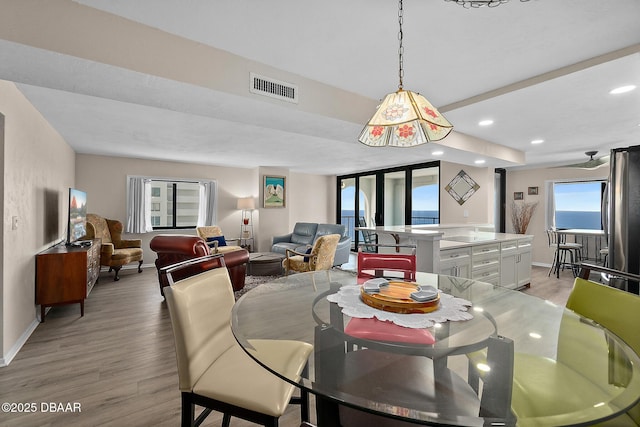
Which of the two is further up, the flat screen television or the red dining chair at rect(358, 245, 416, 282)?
the flat screen television

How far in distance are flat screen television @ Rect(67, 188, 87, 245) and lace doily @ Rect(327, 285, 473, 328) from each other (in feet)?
12.5

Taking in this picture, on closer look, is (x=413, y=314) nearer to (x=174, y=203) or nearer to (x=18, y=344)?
Answer: (x=18, y=344)

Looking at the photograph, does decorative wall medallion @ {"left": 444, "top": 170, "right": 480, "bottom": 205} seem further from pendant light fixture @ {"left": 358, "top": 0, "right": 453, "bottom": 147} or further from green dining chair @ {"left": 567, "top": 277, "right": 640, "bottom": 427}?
green dining chair @ {"left": 567, "top": 277, "right": 640, "bottom": 427}

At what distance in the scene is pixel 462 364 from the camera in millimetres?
1464

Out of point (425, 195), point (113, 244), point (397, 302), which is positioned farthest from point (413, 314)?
point (113, 244)

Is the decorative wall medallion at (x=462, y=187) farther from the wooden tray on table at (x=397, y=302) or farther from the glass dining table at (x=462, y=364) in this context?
the wooden tray on table at (x=397, y=302)

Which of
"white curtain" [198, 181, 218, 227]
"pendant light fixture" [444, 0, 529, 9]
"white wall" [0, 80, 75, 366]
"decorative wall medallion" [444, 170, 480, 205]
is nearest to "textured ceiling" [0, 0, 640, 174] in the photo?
"pendant light fixture" [444, 0, 529, 9]

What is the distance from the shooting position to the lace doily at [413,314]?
120cm

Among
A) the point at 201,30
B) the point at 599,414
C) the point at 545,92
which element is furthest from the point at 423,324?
the point at 545,92

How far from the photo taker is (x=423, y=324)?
1.17 metres

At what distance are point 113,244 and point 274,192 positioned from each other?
11.7 feet

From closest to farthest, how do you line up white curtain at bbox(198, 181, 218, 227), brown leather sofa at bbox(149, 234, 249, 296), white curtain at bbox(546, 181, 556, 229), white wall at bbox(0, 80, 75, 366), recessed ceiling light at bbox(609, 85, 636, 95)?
white wall at bbox(0, 80, 75, 366) → recessed ceiling light at bbox(609, 85, 636, 95) → brown leather sofa at bbox(149, 234, 249, 296) → white curtain at bbox(546, 181, 556, 229) → white curtain at bbox(198, 181, 218, 227)

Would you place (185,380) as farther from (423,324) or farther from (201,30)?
(201,30)

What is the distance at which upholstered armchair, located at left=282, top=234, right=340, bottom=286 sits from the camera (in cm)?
444
